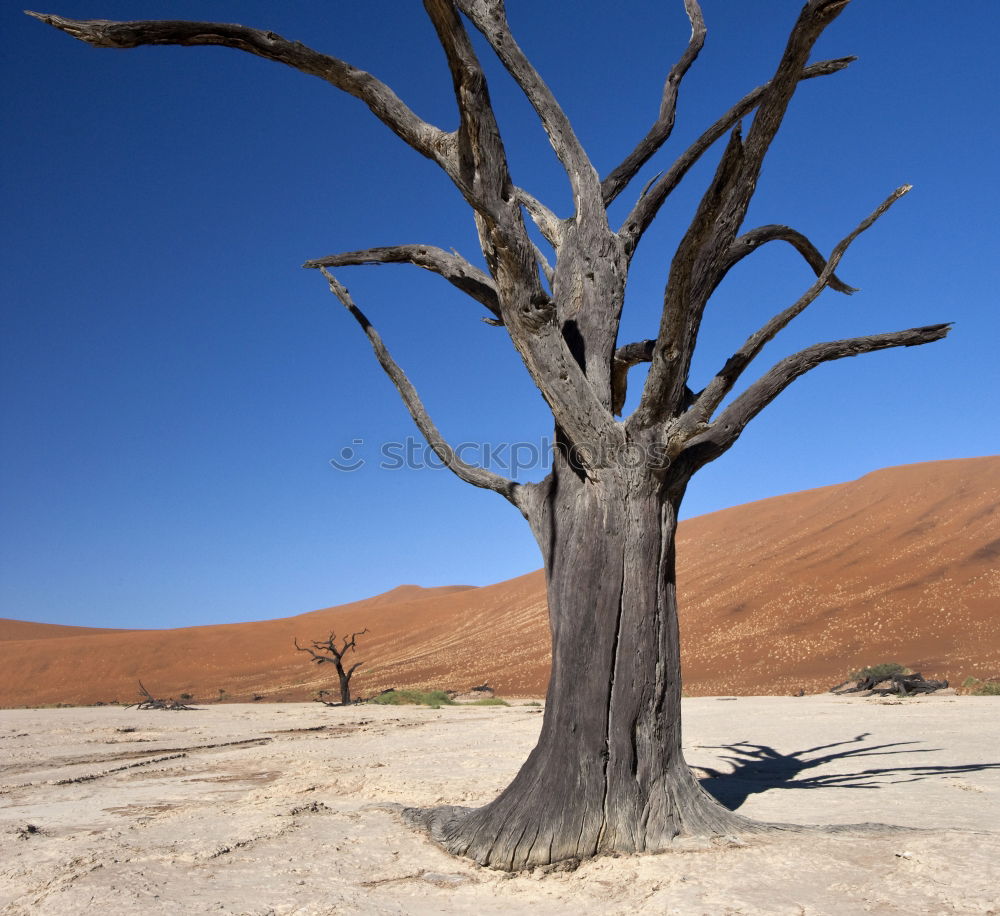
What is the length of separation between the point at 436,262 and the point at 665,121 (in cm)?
206

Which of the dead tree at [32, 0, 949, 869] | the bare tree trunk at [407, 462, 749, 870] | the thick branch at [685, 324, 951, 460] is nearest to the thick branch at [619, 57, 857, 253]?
the dead tree at [32, 0, 949, 869]

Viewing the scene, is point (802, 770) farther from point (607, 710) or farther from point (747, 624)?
point (747, 624)

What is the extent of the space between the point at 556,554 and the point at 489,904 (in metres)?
1.95

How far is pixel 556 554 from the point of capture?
475cm

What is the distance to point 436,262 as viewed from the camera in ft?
17.9

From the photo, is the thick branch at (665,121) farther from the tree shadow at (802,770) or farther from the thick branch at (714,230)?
the tree shadow at (802,770)

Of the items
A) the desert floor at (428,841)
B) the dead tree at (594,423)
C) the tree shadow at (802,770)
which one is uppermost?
the dead tree at (594,423)

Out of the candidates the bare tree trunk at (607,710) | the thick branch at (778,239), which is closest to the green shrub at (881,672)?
the thick branch at (778,239)

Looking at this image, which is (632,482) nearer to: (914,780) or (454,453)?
(454,453)

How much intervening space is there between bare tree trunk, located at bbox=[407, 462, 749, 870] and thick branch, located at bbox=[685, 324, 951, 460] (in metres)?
0.38

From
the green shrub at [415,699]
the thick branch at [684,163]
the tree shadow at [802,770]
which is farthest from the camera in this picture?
the green shrub at [415,699]

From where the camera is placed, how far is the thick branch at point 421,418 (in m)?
5.40

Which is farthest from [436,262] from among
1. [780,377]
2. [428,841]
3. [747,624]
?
[747,624]

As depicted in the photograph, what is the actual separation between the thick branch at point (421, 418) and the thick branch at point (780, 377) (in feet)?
4.56
